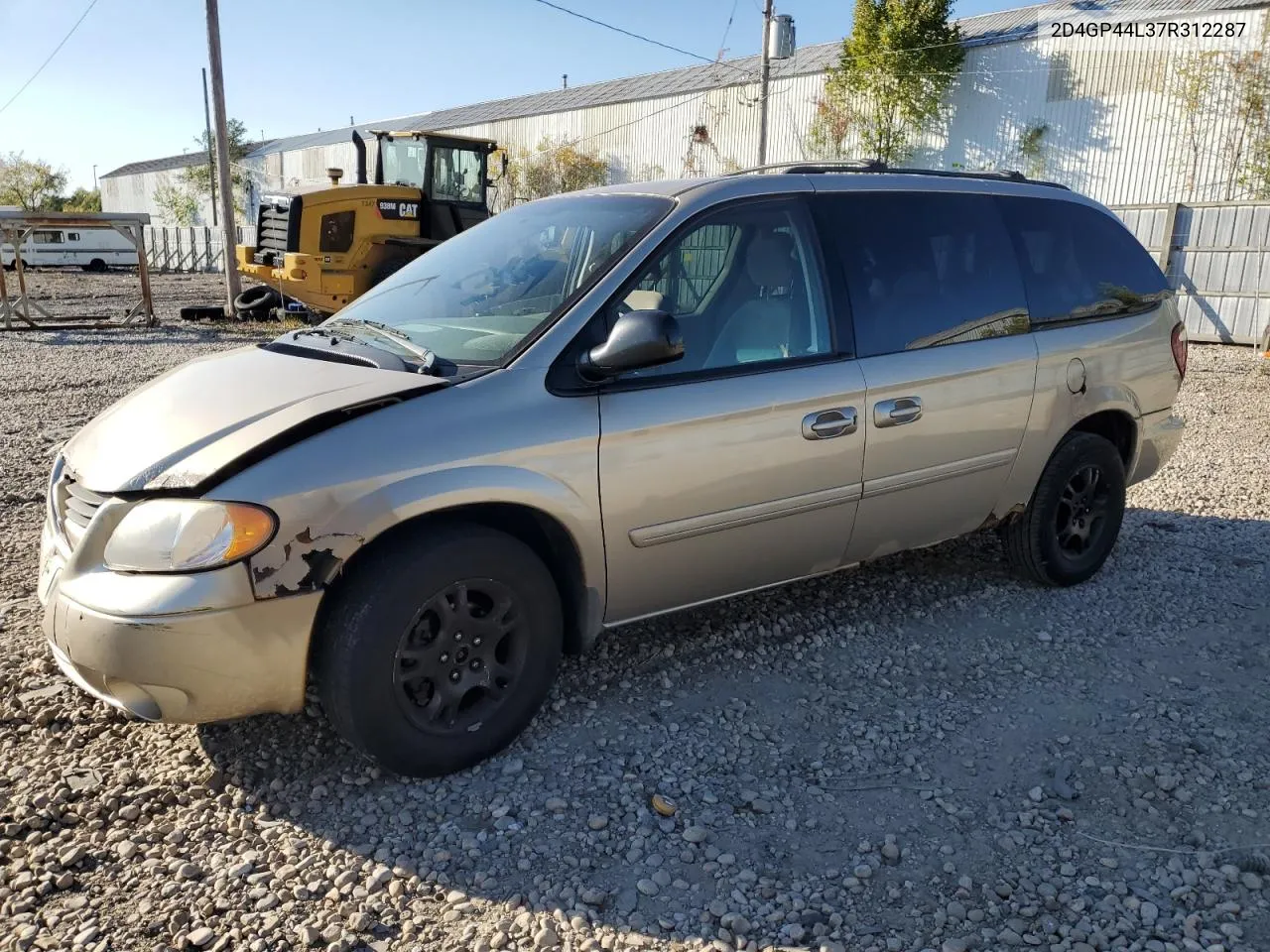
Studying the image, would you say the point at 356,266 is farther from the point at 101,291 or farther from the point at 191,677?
the point at 101,291

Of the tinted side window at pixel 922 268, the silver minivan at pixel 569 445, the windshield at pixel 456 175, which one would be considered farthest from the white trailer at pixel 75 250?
the tinted side window at pixel 922 268

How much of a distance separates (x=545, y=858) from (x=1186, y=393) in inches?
391

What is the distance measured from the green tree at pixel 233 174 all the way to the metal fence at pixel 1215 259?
48824 mm

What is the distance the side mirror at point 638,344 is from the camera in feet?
9.41

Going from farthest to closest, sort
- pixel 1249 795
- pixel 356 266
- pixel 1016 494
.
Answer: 1. pixel 356 266
2. pixel 1016 494
3. pixel 1249 795

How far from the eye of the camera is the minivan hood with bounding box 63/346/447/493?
8.49 feet

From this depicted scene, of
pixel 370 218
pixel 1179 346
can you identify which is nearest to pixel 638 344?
pixel 1179 346

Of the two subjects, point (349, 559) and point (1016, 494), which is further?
point (1016, 494)

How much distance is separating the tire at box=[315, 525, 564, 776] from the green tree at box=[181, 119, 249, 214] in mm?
55080

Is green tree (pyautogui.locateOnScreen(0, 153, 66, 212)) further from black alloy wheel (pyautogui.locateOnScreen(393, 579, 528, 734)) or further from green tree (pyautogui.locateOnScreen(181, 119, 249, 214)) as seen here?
black alloy wheel (pyautogui.locateOnScreen(393, 579, 528, 734))

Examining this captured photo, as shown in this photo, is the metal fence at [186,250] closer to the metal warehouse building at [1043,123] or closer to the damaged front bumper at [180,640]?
the metal warehouse building at [1043,123]

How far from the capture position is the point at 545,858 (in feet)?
8.49

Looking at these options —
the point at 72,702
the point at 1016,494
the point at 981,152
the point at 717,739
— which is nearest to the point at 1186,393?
the point at 1016,494

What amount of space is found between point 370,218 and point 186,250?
28886 mm
